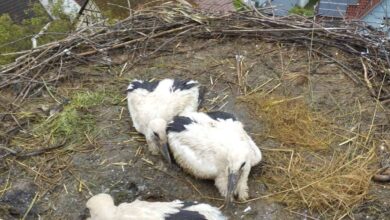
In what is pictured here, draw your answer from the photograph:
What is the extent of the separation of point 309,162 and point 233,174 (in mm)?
691

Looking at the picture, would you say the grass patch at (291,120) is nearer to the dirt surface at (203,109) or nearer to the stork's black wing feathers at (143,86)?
the dirt surface at (203,109)

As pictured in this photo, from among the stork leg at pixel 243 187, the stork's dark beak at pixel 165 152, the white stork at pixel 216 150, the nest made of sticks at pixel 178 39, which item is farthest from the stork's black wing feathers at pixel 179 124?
the nest made of sticks at pixel 178 39

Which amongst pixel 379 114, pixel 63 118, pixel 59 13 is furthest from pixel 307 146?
pixel 59 13

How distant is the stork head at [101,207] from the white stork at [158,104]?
2.15ft

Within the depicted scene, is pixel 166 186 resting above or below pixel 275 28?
below

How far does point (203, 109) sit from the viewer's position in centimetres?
426

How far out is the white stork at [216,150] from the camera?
331 centimetres

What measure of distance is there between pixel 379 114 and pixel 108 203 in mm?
2202

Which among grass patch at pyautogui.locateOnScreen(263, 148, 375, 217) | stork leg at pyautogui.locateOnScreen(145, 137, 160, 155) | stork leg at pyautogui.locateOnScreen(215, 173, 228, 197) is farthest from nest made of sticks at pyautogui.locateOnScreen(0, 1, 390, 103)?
stork leg at pyautogui.locateOnScreen(215, 173, 228, 197)

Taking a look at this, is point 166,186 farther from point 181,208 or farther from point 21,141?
point 21,141

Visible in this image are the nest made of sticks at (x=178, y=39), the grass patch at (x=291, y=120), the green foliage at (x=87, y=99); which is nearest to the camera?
the grass patch at (x=291, y=120)

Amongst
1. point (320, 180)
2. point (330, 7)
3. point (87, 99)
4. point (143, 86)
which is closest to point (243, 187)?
point (320, 180)

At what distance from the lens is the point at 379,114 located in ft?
13.5

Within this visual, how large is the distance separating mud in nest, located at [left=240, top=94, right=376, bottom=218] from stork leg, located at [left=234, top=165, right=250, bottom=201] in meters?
0.17
